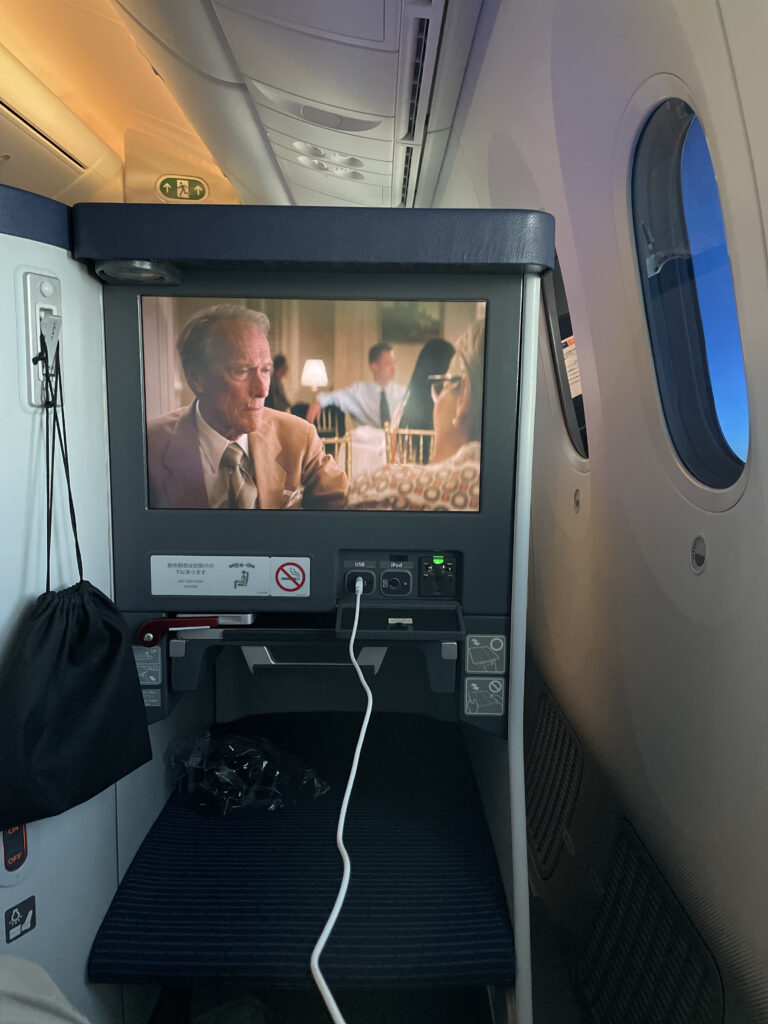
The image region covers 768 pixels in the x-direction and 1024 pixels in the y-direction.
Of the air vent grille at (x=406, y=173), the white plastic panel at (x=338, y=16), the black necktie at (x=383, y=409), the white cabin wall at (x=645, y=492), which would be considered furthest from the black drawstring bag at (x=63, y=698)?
the air vent grille at (x=406, y=173)

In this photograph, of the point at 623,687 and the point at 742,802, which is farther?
the point at 623,687

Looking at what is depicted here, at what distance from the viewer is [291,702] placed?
237cm

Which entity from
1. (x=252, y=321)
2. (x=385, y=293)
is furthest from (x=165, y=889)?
(x=385, y=293)

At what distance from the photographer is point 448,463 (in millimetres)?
1465

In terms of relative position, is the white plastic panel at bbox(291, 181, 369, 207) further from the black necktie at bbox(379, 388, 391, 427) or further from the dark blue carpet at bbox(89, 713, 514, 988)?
the dark blue carpet at bbox(89, 713, 514, 988)

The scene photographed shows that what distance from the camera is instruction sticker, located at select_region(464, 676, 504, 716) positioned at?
5.00 feet

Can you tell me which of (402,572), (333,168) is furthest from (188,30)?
(402,572)

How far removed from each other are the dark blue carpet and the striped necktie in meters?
0.82

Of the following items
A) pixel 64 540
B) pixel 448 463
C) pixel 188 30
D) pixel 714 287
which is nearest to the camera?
pixel 64 540

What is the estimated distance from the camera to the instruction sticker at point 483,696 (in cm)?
153

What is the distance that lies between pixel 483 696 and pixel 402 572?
1.05 ft

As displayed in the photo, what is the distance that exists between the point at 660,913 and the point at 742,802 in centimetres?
44

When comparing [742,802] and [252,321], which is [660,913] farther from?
[252,321]

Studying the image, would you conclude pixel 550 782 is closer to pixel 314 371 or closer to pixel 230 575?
pixel 230 575
